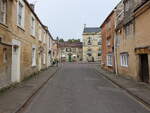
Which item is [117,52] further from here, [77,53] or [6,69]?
[77,53]

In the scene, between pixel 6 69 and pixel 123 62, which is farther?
pixel 123 62

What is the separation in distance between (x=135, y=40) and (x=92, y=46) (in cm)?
4926

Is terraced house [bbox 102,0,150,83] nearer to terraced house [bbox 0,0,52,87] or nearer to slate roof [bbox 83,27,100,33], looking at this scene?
terraced house [bbox 0,0,52,87]

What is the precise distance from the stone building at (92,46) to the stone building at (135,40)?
44247 mm

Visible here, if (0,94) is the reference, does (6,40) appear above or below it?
above

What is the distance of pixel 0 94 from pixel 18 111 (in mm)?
2670

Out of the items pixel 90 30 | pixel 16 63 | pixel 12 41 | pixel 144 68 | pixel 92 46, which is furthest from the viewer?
pixel 90 30

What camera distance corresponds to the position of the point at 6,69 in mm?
9672

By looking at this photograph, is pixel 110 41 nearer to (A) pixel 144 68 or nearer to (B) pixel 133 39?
(B) pixel 133 39

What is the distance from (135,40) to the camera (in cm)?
1351

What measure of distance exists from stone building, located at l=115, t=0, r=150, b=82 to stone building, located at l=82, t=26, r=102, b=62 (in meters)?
44.2

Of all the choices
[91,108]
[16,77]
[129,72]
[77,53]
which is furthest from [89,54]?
[91,108]

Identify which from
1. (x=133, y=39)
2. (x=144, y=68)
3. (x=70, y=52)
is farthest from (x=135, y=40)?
(x=70, y=52)

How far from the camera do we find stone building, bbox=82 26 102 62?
2438 inches
